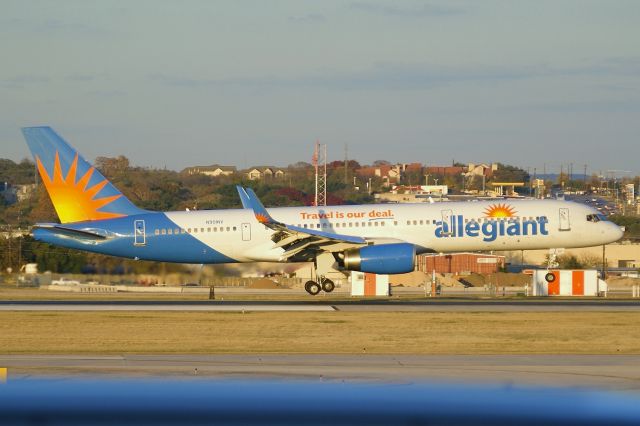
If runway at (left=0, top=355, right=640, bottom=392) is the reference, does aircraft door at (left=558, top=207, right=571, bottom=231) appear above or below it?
above

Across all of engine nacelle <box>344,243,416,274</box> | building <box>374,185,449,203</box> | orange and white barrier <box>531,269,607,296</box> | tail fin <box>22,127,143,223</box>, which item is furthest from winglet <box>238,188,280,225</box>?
building <box>374,185,449,203</box>

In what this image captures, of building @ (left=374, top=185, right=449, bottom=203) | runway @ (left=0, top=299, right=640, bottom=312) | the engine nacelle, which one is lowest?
runway @ (left=0, top=299, right=640, bottom=312)

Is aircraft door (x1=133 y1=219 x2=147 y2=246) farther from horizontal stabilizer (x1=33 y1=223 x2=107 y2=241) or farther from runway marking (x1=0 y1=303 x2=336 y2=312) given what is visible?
runway marking (x1=0 y1=303 x2=336 y2=312)

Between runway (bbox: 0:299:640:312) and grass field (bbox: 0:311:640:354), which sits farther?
runway (bbox: 0:299:640:312)

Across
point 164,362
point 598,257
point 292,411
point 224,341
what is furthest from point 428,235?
point 598,257

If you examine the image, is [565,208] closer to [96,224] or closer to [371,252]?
[371,252]

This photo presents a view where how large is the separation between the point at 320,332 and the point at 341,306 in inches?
350

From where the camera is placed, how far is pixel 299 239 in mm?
44125

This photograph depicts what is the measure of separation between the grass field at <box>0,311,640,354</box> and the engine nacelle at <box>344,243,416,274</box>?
6936 mm

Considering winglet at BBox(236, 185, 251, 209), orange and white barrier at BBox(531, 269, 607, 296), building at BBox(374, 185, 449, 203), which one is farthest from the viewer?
building at BBox(374, 185, 449, 203)

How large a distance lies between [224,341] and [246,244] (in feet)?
57.1

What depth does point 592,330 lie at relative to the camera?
1216 inches

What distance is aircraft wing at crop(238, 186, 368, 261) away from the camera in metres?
43.3

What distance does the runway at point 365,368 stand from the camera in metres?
21.2
